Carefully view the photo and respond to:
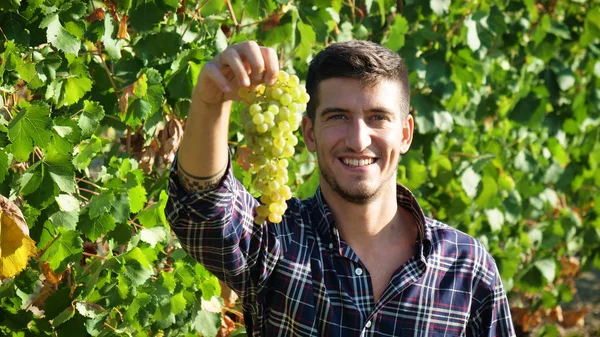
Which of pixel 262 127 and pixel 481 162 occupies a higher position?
pixel 262 127

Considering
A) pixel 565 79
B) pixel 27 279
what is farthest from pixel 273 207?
pixel 565 79

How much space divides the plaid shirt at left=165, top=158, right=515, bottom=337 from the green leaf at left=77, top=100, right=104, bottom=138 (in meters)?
0.56

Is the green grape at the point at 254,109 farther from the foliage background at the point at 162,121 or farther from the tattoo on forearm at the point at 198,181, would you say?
the foliage background at the point at 162,121

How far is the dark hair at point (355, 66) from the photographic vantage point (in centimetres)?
190

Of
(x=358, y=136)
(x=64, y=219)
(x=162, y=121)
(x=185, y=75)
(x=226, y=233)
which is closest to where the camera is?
(x=226, y=233)

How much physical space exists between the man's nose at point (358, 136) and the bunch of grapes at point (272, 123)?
279 mm

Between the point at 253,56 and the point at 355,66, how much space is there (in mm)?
507

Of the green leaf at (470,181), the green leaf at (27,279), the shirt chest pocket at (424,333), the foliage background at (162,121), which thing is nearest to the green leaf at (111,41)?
the foliage background at (162,121)

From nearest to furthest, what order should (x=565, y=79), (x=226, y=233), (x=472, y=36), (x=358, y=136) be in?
(x=226, y=233) → (x=358, y=136) → (x=472, y=36) → (x=565, y=79)

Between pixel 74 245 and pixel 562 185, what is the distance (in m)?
2.78

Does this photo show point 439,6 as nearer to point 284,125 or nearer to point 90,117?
point 90,117

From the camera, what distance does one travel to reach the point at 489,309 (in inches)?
77.5

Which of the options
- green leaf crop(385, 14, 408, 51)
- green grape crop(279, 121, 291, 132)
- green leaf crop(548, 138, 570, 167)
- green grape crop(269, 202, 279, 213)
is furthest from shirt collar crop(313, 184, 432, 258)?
green leaf crop(548, 138, 570, 167)

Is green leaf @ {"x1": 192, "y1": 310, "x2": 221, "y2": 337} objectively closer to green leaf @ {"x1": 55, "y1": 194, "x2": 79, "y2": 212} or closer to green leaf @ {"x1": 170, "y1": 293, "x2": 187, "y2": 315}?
green leaf @ {"x1": 170, "y1": 293, "x2": 187, "y2": 315}
